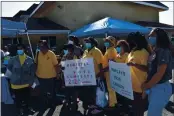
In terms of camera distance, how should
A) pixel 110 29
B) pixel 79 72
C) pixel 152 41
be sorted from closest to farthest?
pixel 152 41 → pixel 79 72 → pixel 110 29

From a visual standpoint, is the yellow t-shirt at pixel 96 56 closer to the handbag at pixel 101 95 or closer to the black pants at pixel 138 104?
the handbag at pixel 101 95

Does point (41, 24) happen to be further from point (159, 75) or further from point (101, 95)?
point (159, 75)

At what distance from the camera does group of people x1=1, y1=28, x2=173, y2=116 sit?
445 centimetres

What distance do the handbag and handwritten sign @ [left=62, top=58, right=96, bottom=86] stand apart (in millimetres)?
217

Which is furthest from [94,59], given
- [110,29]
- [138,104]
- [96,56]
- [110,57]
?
[110,29]

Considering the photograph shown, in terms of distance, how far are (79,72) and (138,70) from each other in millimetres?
2243

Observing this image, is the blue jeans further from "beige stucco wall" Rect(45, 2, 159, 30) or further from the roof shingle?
"beige stucco wall" Rect(45, 2, 159, 30)

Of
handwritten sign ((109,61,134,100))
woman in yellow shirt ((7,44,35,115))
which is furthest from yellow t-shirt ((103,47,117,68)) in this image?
woman in yellow shirt ((7,44,35,115))

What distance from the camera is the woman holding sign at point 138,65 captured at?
504 cm

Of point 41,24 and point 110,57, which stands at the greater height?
point 41,24

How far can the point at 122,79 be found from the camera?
556 centimetres

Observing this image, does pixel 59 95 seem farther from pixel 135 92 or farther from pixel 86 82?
pixel 135 92

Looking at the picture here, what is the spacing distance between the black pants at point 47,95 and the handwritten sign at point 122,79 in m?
2.16

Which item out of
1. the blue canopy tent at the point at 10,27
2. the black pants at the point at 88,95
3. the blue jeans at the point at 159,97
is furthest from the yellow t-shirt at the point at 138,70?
the blue canopy tent at the point at 10,27
